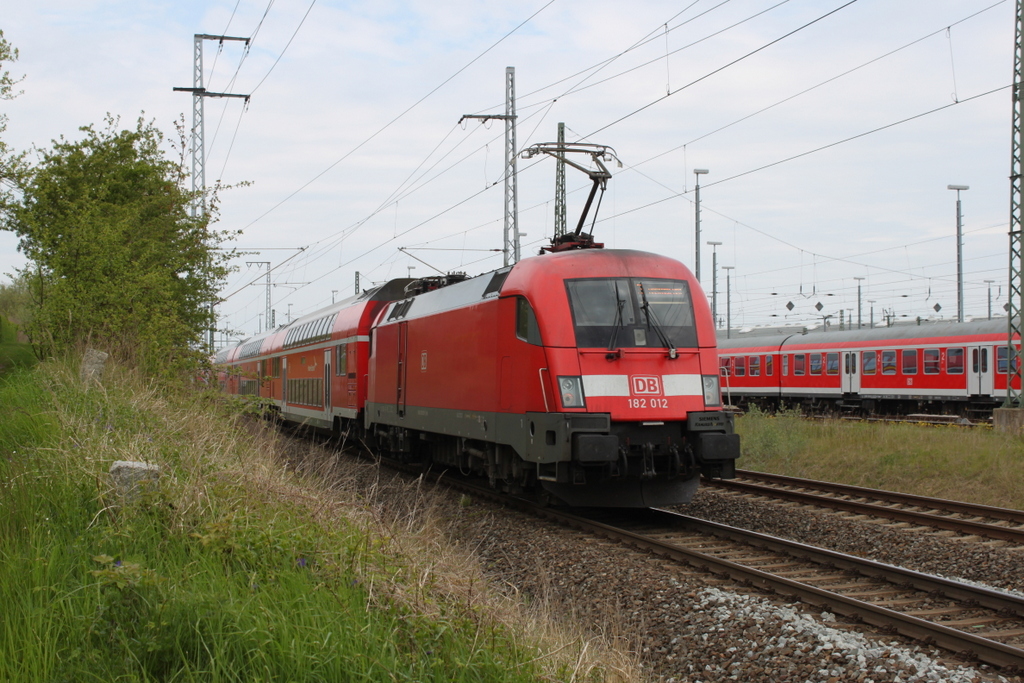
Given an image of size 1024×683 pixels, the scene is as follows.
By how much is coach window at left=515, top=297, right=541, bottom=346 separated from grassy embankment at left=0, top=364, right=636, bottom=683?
3464 mm

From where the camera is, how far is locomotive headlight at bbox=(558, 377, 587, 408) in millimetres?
9398

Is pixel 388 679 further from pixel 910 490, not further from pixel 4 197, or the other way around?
pixel 4 197

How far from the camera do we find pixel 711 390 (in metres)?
10.1

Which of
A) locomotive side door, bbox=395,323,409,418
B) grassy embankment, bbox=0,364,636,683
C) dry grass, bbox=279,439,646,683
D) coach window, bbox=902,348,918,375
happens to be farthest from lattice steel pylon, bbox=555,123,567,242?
grassy embankment, bbox=0,364,636,683

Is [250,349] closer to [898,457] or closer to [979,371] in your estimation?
[979,371]

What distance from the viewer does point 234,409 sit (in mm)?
12648

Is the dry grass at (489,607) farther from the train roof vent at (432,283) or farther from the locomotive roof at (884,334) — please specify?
the locomotive roof at (884,334)

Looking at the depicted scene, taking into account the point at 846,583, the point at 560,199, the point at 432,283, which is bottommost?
the point at 846,583

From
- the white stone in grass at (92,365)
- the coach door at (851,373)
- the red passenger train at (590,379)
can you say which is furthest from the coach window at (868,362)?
the white stone in grass at (92,365)

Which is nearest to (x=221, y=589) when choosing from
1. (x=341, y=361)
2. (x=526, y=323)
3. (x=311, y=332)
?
(x=526, y=323)

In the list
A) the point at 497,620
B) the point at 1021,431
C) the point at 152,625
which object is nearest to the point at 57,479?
the point at 152,625

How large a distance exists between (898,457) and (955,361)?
12380mm

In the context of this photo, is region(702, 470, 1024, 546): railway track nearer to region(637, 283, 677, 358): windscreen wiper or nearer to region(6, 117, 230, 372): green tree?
region(637, 283, 677, 358): windscreen wiper

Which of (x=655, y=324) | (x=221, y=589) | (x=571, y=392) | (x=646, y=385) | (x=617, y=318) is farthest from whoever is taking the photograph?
(x=655, y=324)
